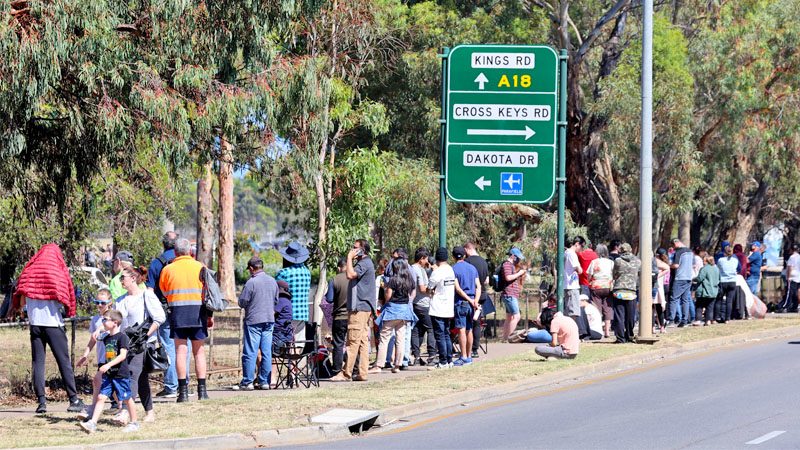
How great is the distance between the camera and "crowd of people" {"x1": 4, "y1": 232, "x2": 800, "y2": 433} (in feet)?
42.3

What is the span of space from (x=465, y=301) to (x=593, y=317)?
4.96 m

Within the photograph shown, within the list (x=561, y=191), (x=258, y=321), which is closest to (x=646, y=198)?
(x=561, y=191)

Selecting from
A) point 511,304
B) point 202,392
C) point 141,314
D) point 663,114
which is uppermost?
point 663,114

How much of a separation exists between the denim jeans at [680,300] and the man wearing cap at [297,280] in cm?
1157

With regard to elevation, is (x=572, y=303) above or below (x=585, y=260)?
below

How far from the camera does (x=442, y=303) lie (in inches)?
734

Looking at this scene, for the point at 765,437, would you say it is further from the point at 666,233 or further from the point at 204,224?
the point at 666,233

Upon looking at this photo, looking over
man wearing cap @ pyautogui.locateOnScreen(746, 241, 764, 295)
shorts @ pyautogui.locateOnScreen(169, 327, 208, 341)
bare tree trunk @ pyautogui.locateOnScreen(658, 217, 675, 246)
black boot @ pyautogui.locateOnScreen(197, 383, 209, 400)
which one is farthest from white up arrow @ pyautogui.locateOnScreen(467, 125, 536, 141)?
bare tree trunk @ pyautogui.locateOnScreen(658, 217, 675, 246)

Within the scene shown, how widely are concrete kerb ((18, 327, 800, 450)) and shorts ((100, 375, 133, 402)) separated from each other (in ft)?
3.53

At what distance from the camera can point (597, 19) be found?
39.0 metres

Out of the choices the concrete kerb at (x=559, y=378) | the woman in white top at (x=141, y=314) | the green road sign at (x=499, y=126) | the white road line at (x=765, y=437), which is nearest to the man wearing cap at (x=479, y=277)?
the green road sign at (x=499, y=126)

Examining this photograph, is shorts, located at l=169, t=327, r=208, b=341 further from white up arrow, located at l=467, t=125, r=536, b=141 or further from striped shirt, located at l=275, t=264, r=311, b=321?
white up arrow, located at l=467, t=125, r=536, b=141

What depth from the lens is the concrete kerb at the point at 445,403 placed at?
37.8ft

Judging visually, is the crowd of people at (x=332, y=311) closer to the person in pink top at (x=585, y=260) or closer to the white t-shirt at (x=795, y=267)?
the person in pink top at (x=585, y=260)
